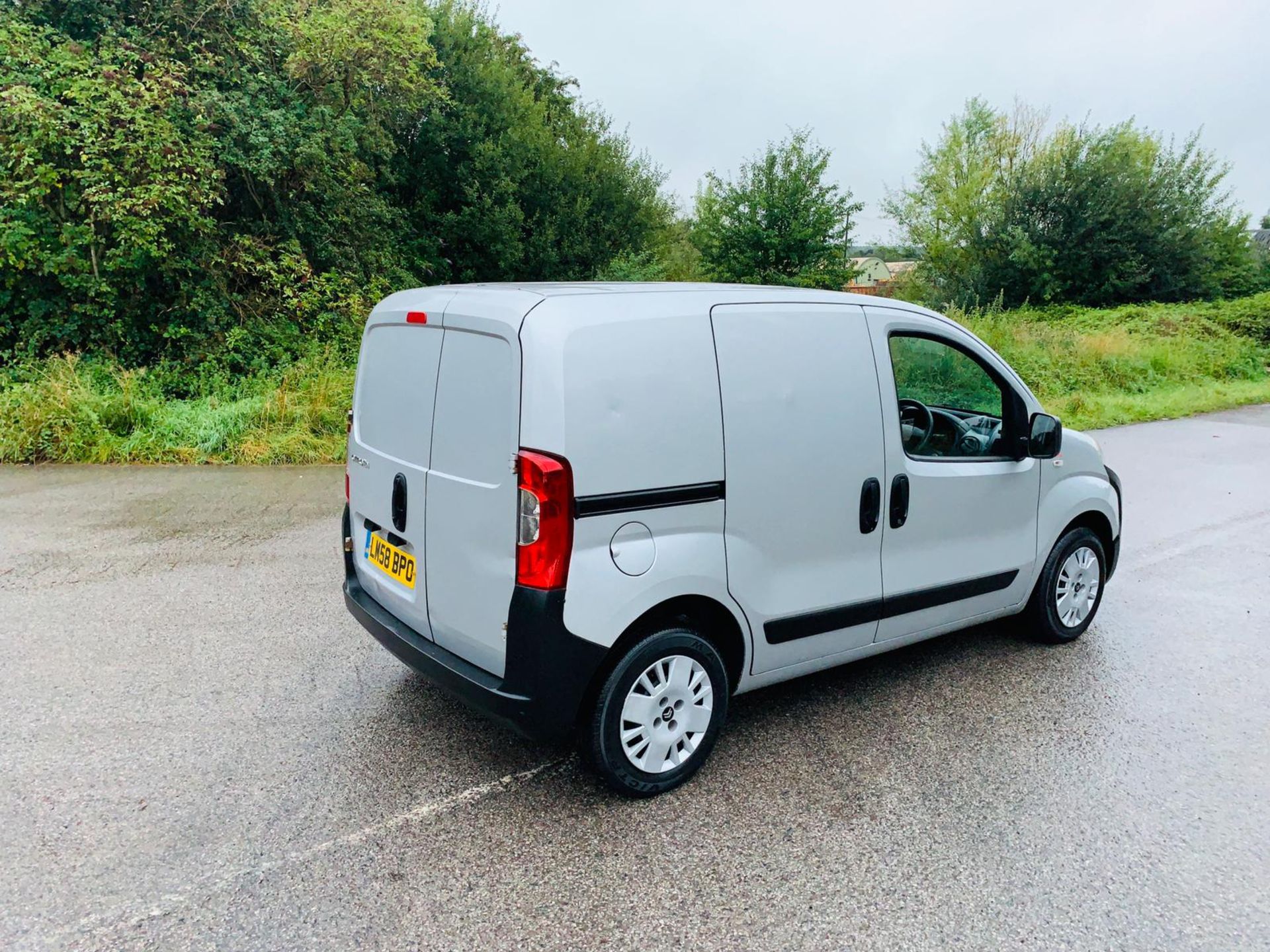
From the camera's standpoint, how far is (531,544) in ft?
9.18

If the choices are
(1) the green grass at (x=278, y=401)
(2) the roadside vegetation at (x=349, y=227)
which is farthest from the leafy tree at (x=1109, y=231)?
(1) the green grass at (x=278, y=401)

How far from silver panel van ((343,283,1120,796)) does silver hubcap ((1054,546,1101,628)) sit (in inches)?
28.6

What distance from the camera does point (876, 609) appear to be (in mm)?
3701

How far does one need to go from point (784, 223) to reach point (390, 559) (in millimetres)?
19550

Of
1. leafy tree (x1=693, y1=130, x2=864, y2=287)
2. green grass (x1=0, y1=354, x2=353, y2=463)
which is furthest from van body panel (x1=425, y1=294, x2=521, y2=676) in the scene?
leafy tree (x1=693, y1=130, x2=864, y2=287)

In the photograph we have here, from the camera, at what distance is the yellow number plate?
11.0 ft

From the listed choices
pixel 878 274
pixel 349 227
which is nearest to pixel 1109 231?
pixel 878 274

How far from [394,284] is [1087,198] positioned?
65.9 ft

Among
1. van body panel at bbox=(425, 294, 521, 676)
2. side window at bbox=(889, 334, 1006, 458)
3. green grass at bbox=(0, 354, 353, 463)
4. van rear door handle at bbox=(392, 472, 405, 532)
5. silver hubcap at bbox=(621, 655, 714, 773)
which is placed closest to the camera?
van body panel at bbox=(425, 294, 521, 676)

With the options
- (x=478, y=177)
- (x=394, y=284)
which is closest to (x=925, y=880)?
(x=394, y=284)

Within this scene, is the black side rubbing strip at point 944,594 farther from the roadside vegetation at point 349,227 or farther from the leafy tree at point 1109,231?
the leafy tree at point 1109,231

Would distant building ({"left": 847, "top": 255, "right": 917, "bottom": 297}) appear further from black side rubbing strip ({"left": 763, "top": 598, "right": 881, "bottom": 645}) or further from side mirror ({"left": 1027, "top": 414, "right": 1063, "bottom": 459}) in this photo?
black side rubbing strip ({"left": 763, "top": 598, "right": 881, "bottom": 645})

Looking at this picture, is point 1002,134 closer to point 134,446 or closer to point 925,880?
point 134,446

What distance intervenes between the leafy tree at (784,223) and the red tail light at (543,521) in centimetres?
1935
